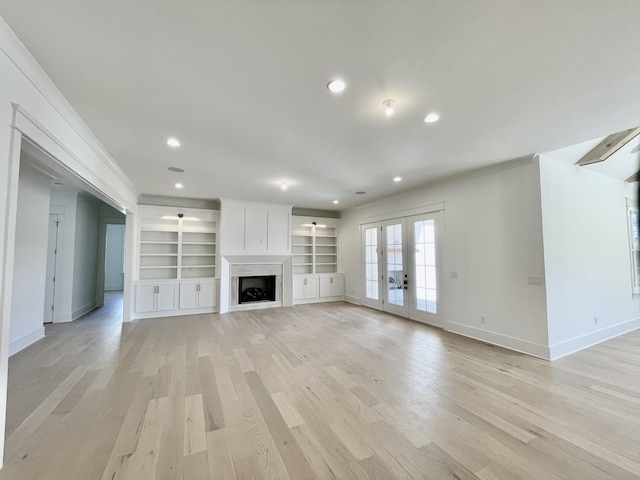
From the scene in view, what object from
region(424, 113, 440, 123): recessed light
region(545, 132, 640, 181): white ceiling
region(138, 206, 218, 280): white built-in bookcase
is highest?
region(545, 132, 640, 181): white ceiling

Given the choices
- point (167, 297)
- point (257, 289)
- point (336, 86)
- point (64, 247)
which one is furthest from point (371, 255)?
point (64, 247)

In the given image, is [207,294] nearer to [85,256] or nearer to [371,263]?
[85,256]

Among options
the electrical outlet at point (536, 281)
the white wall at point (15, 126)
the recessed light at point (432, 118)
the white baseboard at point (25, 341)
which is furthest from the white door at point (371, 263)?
the white baseboard at point (25, 341)

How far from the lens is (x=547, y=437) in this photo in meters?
2.02

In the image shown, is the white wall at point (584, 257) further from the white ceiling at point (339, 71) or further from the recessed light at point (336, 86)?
the recessed light at point (336, 86)

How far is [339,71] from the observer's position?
6.56ft

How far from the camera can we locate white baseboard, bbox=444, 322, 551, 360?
3.56m

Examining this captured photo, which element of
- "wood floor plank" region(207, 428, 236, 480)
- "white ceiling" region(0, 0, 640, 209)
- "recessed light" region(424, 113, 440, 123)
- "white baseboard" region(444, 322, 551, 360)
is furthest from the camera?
"white baseboard" region(444, 322, 551, 360)

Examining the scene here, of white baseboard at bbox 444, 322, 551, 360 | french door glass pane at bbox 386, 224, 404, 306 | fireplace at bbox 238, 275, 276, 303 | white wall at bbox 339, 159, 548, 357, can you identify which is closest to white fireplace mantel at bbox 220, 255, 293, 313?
fireplace at bbox 238, 275, 276, 303

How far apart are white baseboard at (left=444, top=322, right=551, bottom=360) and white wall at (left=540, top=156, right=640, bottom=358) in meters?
0.15

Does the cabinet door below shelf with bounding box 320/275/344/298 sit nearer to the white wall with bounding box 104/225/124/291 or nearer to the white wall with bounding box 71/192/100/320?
the white wall with bounding box 71/192/100/320

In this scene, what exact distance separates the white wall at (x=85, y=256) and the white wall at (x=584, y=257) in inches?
352

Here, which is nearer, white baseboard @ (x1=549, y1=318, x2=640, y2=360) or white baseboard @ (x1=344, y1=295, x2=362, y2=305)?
white baseboard @ (x1=549, y1=318, x2=640, y2=360)

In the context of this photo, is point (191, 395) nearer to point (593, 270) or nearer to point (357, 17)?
point (357, 17)
